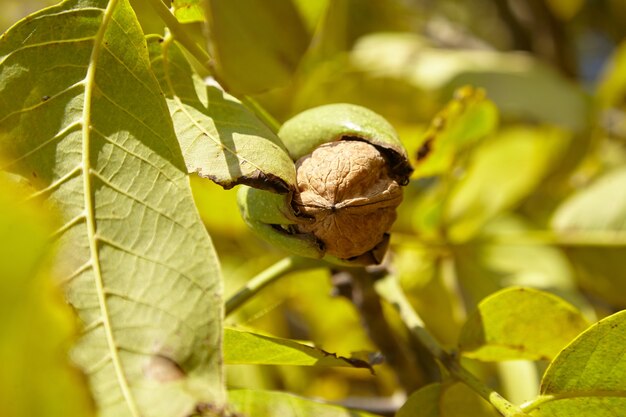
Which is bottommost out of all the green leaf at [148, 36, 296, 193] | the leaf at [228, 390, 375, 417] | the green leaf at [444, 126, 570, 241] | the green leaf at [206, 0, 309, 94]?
the leaf at [228, 390, 375, 417]

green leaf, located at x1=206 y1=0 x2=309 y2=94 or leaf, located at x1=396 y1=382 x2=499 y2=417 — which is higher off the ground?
green leaf, located at x1=206 y1=0 x2=309 y2=94

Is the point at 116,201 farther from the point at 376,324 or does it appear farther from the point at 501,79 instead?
the point at 501,79

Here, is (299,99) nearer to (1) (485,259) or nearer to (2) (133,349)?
(1) (485,259)

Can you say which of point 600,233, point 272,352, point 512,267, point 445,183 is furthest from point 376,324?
point 600,233

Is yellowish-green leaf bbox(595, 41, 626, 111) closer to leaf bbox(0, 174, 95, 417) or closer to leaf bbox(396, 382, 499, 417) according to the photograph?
leaf bbox(396, 382, 499, 417)

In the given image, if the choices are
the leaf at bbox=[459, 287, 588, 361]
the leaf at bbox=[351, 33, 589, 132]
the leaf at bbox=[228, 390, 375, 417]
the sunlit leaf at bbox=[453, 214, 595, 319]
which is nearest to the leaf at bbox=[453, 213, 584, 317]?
the sunlit leaf at bbox=[453, 214, 595, 319]
